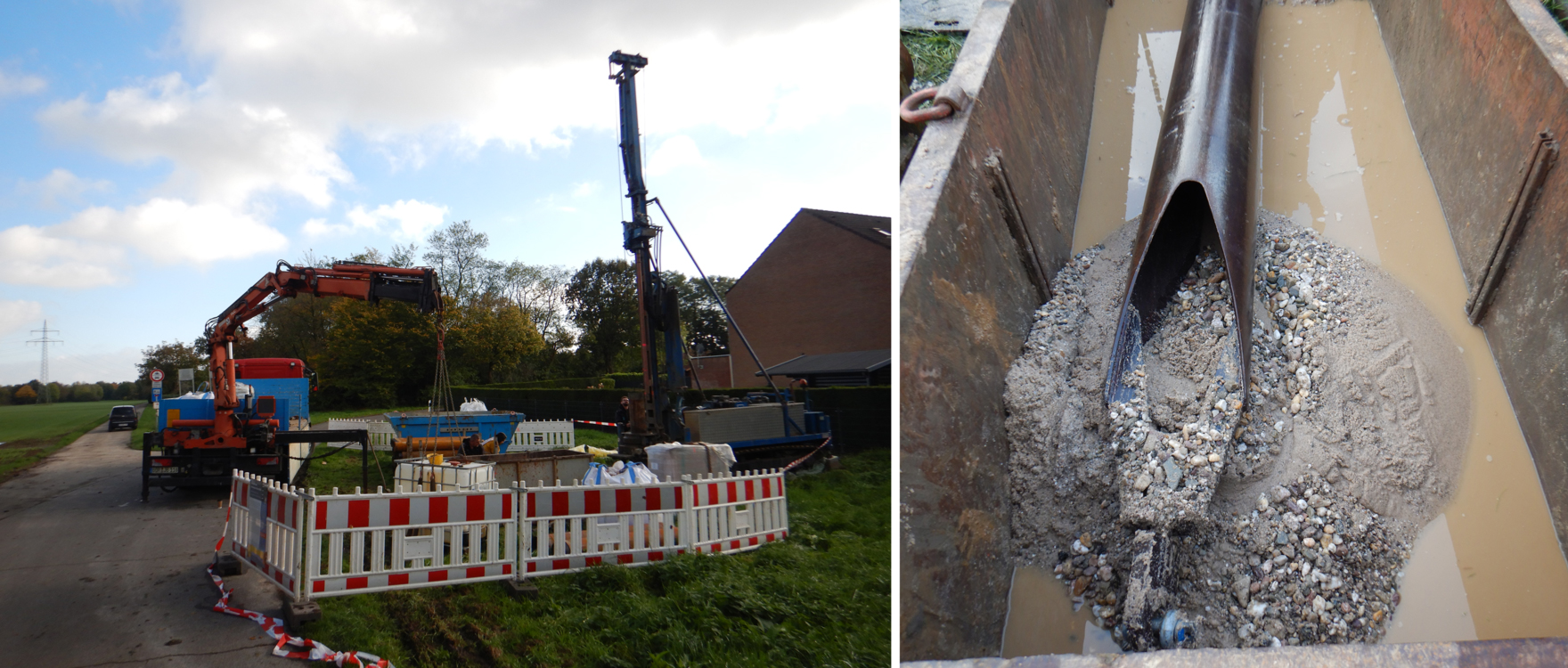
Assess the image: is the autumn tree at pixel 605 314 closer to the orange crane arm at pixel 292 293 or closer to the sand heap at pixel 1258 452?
the orange crane arm at pixel 292 293

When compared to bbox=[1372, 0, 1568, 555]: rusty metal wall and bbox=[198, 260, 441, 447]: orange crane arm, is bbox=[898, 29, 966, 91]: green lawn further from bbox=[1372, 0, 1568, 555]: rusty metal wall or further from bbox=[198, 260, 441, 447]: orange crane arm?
bbox=[198, 260, 441, 447]: orange crane arm

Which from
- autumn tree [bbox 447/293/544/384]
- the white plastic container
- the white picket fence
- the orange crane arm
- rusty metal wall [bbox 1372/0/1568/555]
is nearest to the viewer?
rusty metal wall [bbox 1372/0/1568/555]

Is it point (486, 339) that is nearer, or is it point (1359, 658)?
point (1359, 658)

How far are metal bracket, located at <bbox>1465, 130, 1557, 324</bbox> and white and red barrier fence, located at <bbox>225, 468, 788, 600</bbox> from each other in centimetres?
432

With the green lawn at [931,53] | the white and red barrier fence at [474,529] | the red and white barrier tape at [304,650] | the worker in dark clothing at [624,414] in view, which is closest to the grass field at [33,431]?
the white and red barrier fence at [474,529]

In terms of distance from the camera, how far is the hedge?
39.6 feet

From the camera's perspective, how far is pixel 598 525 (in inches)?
199

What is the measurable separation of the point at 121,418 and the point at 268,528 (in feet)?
65.8

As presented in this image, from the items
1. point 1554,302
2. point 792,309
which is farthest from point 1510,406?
point 792,309

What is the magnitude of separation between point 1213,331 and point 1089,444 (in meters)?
0.88

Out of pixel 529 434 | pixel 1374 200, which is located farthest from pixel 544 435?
pixel 1374 200

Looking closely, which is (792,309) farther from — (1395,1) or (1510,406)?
(1510,406)

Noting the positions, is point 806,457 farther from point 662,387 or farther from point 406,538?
point 406,538

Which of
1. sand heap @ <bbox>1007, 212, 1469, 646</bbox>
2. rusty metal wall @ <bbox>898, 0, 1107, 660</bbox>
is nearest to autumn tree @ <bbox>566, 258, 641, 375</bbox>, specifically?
rusty metal wall @ <bbox>898, 0, 1107, 660</bbox>
